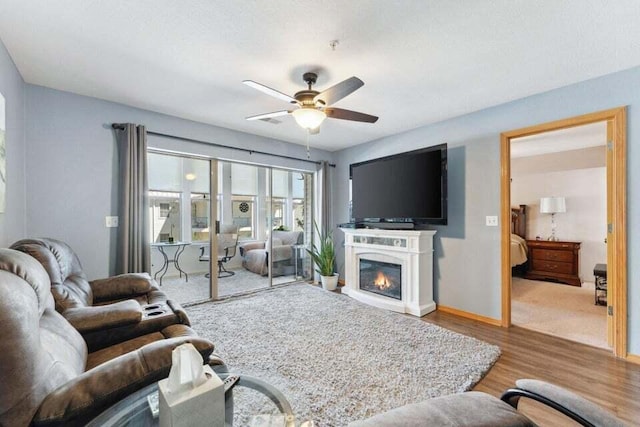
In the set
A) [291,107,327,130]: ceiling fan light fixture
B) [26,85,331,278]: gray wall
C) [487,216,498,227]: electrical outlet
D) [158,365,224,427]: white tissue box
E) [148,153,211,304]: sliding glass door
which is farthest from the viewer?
[148,153,211,304]: sliding glass door

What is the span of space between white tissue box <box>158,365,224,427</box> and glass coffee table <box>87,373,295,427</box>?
0.48 feet

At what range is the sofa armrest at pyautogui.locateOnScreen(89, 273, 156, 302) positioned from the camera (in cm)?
237

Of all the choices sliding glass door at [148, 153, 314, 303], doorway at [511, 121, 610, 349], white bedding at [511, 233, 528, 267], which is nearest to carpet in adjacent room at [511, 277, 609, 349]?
doorway at [511, 121, 610, 349]

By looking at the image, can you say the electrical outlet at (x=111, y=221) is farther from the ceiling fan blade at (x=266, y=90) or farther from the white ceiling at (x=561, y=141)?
the white ceiling at (x=561, y=141)

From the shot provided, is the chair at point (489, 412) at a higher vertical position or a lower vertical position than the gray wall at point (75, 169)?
lower

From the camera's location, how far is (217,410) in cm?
95

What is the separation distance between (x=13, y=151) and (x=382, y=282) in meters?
4.12

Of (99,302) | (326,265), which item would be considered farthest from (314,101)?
(326,265)

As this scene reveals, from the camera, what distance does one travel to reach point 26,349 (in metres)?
0.95

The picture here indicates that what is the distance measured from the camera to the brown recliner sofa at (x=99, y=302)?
1.67 m

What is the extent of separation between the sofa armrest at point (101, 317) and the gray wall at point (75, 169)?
1.57 meters

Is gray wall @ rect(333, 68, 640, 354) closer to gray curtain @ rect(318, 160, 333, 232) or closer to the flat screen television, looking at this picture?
the flat screen television

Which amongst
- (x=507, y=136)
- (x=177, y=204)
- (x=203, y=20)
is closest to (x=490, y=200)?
(x=507, y=136)

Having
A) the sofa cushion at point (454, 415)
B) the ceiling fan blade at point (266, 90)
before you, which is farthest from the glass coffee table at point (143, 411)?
the ceiling fan blade at point (266, 90)
